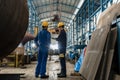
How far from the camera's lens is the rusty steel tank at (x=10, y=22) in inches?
82.0

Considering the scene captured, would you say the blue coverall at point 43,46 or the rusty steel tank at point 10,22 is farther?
the blue coverall at point 43,46

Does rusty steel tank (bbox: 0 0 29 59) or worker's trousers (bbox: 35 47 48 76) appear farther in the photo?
worker's trousers (bbox: 35 47 48 76)

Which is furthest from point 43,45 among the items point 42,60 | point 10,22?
point 10,22

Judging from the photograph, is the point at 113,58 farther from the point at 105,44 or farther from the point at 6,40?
the point at 6,40

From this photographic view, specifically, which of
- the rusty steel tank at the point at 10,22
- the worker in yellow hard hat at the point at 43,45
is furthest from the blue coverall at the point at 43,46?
the rusty steel tank at the point at 10,22

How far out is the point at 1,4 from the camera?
1978mm

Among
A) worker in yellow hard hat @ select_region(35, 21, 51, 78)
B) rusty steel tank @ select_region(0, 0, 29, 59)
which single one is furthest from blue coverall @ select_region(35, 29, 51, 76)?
rusty steel tank @ select_region(0, 0, 29, 59)

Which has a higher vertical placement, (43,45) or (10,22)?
(10,22)

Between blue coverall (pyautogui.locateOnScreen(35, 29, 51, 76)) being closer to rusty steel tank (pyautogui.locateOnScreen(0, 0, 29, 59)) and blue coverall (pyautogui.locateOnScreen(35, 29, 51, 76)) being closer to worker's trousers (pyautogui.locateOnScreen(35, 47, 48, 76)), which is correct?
worker's trousers (pyautogui.locateOnScreen(35, 47, 48, 76))

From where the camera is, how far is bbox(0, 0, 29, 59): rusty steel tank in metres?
2.08

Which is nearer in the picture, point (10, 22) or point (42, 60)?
point (10, 22)

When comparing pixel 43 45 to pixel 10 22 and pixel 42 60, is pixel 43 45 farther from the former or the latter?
pixel 10 22

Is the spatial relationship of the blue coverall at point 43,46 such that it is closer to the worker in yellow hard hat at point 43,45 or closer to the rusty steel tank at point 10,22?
the worker in yellow hard hat at point 43,45

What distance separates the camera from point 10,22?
87.2 inches
